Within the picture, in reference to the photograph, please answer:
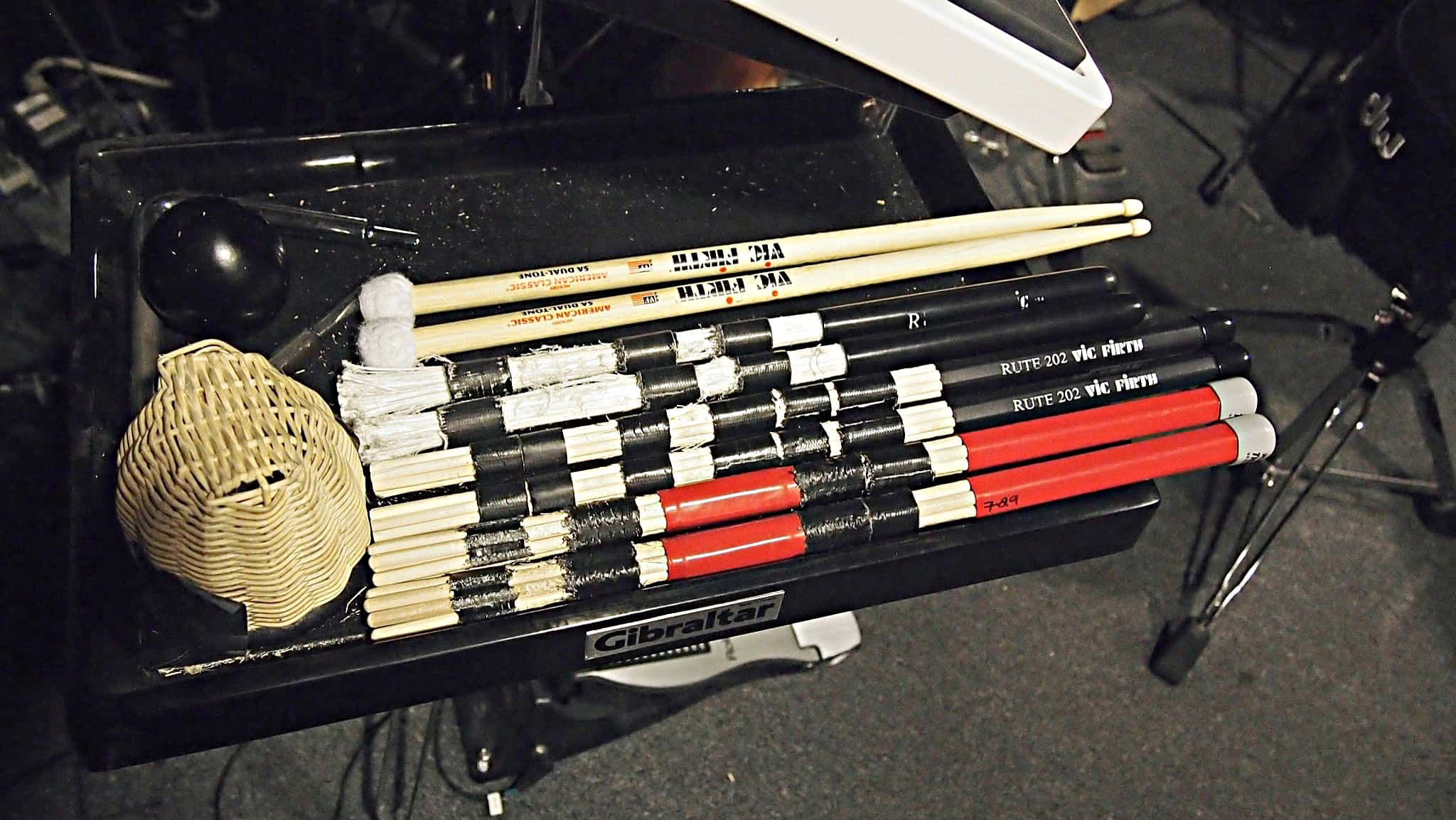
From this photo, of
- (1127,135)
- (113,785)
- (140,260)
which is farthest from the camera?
(1127,135)

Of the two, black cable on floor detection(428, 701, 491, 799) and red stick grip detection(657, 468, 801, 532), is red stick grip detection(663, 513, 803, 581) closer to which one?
red stick grip detection(657, 468, 801, 532)

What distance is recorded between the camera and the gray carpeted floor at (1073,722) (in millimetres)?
1158

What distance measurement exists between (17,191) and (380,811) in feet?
2.95

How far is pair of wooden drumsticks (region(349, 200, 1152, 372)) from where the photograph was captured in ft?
2.40

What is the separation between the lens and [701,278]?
31.3 inches

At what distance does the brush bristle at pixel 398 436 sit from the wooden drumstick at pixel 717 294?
0.15 ft

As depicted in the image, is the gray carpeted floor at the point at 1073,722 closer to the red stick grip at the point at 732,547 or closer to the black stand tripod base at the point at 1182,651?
the black stand tripod base at the point at 1182,651

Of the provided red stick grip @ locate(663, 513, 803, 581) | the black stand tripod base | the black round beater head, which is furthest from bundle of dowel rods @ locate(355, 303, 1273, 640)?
the black stand tripod base

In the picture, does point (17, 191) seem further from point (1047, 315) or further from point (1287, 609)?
point (1287, 609)

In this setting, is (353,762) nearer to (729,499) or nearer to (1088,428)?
(729,499)

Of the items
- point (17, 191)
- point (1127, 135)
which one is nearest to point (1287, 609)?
point (1127, 135)

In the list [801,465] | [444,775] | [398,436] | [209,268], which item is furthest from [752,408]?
[444,775]

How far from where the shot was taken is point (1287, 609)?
1366 mm

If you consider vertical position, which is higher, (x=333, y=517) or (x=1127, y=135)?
(x=333, y=517)
